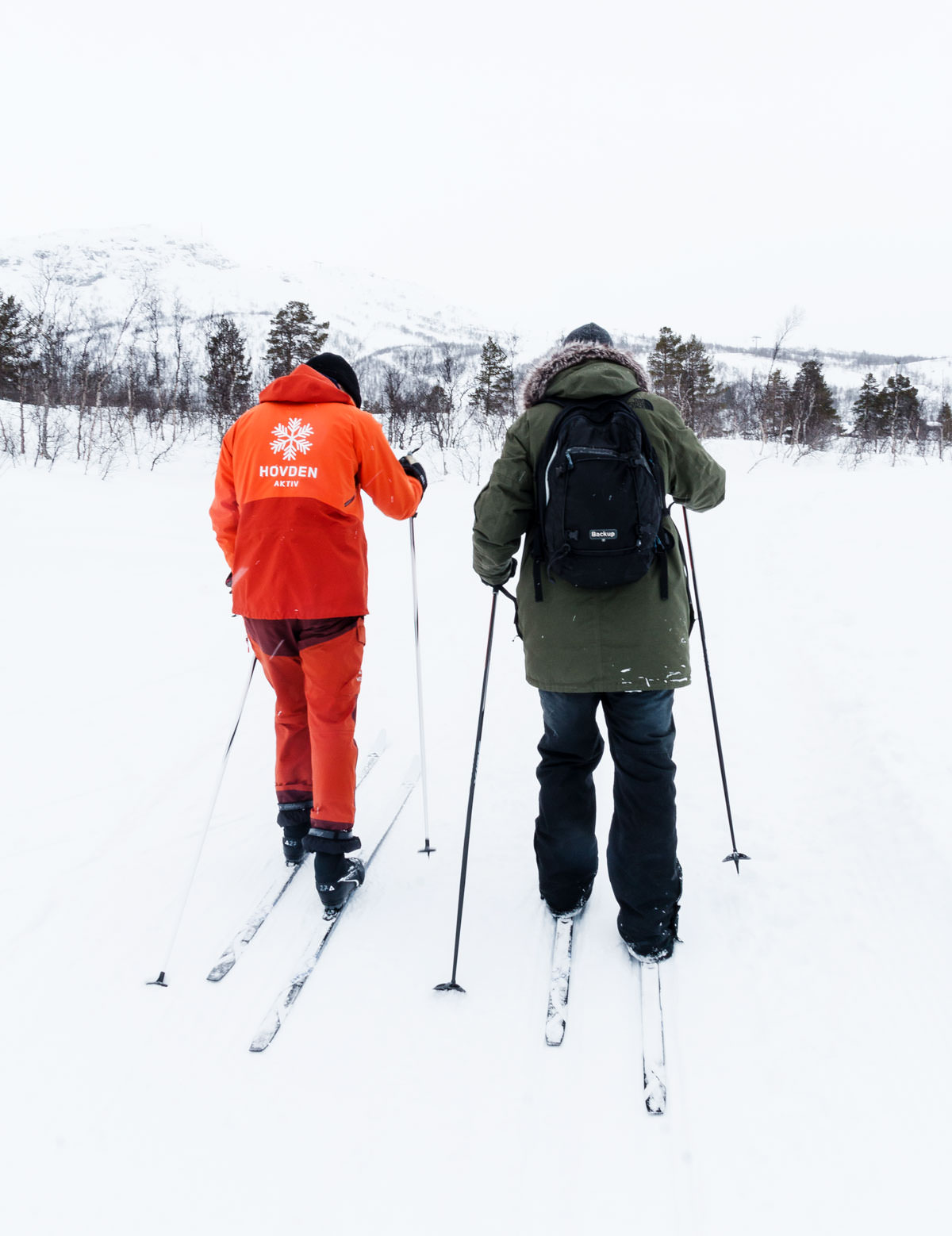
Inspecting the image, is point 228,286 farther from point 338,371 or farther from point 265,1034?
point 265,1034

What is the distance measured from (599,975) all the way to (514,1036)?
0.35m

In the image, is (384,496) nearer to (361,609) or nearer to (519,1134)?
(361,609)

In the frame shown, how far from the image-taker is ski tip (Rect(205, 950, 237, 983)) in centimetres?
208

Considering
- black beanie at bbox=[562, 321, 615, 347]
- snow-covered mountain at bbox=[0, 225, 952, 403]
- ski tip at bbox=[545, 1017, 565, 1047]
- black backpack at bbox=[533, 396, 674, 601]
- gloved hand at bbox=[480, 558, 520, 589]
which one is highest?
snow-covered mountain at bbox=[0, 225, 952, 403]

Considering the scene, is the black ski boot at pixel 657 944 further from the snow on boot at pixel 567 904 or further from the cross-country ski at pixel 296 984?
the cross-country ski at pixel 296 984

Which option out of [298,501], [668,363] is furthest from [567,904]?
[668,363]

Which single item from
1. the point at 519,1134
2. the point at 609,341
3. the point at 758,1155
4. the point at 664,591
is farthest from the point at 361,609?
the point at 758,1155

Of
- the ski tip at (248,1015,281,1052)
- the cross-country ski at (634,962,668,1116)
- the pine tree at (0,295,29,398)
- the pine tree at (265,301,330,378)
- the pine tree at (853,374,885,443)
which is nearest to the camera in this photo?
the cross-country ski at (634,962,668,1116)

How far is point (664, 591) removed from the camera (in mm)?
1995

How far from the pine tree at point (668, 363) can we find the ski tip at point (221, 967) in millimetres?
26201

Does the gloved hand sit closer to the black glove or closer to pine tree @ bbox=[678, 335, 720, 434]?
the black glove

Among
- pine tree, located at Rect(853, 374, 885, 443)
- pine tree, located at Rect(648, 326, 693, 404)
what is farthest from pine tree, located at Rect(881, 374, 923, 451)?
pine tree, located at Rect(648, 326, 693, 404)

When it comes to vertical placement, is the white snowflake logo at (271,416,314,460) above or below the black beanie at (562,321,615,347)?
below

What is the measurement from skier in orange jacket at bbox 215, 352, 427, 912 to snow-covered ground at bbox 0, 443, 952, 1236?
54 centimetres
